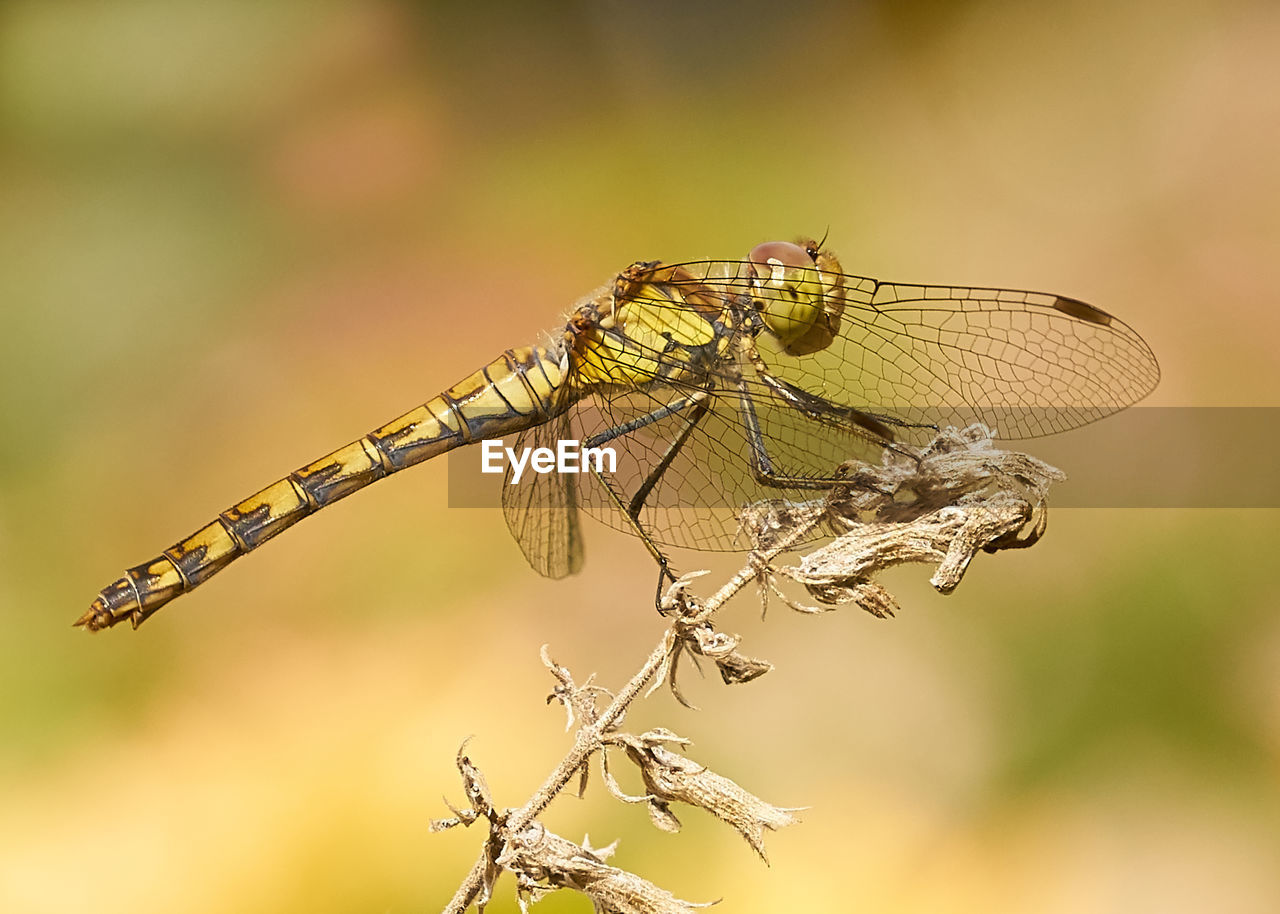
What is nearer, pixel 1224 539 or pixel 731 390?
pixel 731 390

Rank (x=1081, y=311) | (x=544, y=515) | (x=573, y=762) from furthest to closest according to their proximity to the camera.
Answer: (x=544, y=515), (x=1081, y=311), (x=573, y=762)

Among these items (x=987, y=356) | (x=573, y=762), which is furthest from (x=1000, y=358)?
(x=573, y=762)

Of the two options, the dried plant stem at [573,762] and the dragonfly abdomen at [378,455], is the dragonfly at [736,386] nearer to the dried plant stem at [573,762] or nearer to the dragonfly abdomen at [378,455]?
the dragonfly abdomen at [378,455]

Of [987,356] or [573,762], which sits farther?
[987,356]

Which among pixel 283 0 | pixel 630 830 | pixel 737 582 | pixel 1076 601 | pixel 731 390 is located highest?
pixel 283 0

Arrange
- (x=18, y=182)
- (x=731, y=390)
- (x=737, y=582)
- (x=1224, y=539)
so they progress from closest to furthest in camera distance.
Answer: (x=737, y=582), (x=731, y=390), (x=1224, y=539), (x=18, y=182)

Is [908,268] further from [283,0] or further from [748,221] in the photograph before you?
[283,0]

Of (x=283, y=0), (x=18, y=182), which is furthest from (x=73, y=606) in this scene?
(x=283, y=0)

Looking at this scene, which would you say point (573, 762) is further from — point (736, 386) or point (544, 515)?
point (544, 515)
